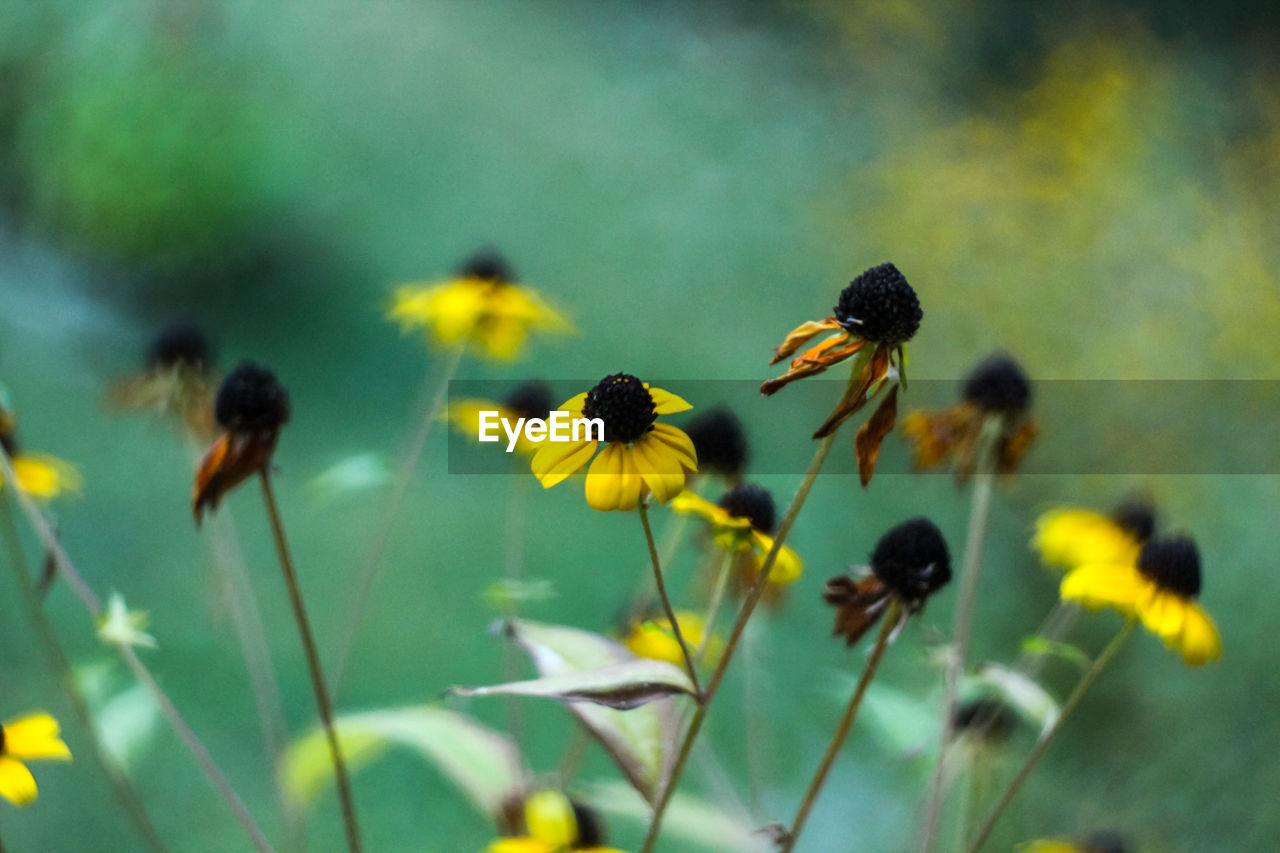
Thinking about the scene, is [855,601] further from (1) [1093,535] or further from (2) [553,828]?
(1) [1093,535]

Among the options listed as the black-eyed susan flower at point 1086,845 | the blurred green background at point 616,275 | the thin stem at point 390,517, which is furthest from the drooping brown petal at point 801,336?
the blurred green background at point 616,275

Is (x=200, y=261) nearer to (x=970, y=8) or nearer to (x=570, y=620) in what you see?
(x=570, y=620)

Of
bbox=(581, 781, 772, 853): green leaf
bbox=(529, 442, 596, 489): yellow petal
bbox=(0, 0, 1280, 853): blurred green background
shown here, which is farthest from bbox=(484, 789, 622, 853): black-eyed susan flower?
bbox=(0, 0, 1280, 853): blurred green background

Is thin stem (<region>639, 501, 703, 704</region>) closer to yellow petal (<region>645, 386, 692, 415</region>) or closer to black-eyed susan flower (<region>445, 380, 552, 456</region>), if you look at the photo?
yellow petal (<region>645, 386, 692, 415</region>)

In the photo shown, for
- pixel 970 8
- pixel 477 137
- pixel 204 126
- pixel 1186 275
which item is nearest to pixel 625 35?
pixel 477 137

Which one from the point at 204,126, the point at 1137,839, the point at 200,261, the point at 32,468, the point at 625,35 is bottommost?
the point at 1137,839

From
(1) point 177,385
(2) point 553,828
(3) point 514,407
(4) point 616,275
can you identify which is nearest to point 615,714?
(2) point 553,828

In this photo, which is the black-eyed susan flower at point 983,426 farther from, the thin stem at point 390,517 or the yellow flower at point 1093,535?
the thin stem at point 390,517
